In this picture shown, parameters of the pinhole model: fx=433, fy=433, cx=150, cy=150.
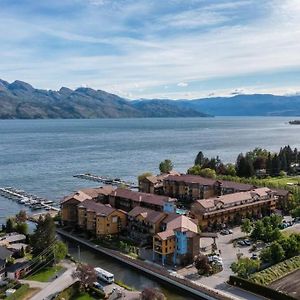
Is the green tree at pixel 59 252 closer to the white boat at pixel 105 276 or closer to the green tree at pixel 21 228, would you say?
the white boat at pixel 105 276

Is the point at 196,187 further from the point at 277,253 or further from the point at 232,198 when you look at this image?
the point at 277,253

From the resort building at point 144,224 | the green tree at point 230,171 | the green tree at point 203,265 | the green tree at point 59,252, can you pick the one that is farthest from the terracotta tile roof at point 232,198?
the green tree at point 230,171

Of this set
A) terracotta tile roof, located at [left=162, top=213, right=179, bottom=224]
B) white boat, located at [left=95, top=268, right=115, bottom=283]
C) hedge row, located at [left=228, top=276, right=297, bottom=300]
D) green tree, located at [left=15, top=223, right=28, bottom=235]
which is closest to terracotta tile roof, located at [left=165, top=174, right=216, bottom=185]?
terracotta tile roof, located at [left=162, top=213, right=179, bottom=224]

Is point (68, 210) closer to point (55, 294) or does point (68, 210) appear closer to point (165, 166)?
point (55, 294)

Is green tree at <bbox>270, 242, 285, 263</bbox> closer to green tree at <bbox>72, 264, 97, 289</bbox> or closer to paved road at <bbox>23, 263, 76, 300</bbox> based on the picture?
green tree at <bbox>72, 264, 97, 289</bbox>

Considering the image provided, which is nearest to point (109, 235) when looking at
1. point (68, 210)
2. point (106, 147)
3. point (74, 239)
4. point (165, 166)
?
point (74, 239)

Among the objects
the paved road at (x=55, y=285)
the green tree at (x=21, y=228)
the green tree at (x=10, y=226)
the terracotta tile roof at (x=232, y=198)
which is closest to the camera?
the paved road at (x=55, y=285)
